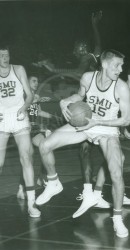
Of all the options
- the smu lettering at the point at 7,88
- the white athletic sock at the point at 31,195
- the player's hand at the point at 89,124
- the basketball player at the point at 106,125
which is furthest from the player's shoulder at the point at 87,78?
Result: the white athletic sock at the point at 31,195

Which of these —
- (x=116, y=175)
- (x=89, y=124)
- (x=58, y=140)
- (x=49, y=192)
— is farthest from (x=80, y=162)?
(x=116, y=175)

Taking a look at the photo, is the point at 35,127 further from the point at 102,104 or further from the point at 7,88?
the point at 102,104

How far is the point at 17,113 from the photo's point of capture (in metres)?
6.23

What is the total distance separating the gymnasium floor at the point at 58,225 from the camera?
16.9ft

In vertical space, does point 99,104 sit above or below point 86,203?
above

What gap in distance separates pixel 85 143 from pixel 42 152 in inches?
46.6

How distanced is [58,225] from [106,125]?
137 cm

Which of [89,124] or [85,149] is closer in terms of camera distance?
[89,124]

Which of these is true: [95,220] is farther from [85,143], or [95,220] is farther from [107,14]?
[107,14]

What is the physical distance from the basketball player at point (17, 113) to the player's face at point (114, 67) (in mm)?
1154

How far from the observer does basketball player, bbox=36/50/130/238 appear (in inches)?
214

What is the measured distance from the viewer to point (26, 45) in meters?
20.6

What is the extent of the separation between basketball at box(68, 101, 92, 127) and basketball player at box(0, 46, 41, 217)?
2.48 feet

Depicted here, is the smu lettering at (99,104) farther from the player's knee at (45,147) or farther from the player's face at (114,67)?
the player's knee at (45,147)
